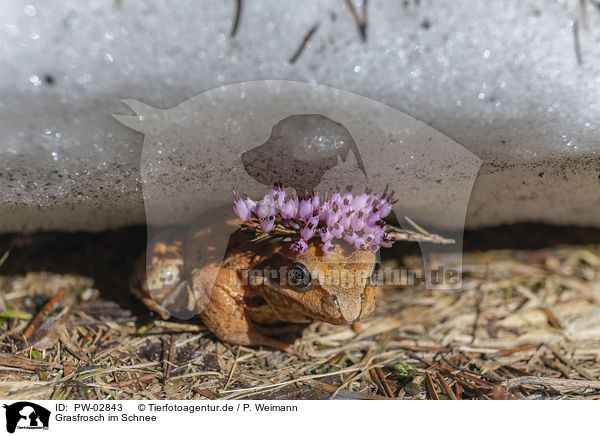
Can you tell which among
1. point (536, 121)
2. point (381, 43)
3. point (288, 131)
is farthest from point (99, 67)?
point (536, 121)

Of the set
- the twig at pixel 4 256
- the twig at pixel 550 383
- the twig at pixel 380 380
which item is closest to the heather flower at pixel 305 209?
the twig at pixel 380 380

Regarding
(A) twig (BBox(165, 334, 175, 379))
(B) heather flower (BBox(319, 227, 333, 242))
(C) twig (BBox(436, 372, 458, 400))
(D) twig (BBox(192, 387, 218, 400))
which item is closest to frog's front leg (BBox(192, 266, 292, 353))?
(A) twig (BBox(165, 334, 175, 379))

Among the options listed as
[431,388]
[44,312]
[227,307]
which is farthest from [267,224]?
[44,312]

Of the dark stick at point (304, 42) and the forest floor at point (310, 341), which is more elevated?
the dark stick at point (304, 42)

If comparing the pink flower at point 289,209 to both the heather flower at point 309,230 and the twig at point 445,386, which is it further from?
the twig at point 445,386

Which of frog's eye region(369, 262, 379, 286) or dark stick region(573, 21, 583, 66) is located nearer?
dark stick region(573, 21, 583, 66)
